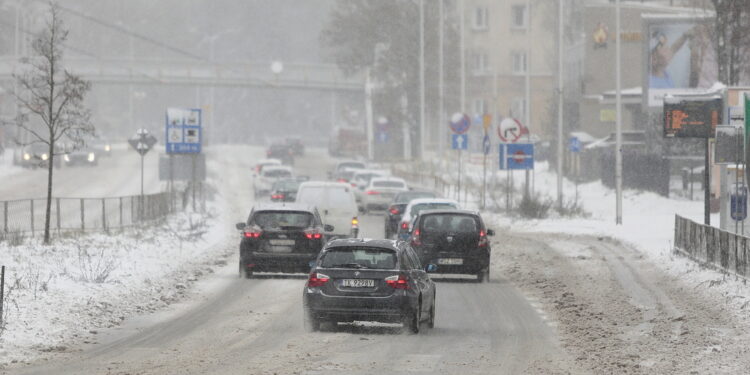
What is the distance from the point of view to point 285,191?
5488cm

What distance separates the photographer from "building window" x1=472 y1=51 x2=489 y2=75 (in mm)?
126625

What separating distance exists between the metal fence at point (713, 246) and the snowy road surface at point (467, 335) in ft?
2.78

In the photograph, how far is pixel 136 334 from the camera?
18.4 metres

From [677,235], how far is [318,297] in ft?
50.4

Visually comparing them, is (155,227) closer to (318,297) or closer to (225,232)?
(225,232)

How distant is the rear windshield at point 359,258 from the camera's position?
1859cm

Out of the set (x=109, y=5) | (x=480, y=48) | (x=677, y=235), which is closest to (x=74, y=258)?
(x=677, y=235)

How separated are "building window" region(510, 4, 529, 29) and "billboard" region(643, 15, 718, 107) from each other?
67779mm

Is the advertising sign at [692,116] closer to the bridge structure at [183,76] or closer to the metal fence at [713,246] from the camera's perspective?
the metal fence at [713,246]

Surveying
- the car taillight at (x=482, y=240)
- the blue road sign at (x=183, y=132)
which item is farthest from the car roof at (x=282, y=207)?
the blue road sign at (x=183, y=132)

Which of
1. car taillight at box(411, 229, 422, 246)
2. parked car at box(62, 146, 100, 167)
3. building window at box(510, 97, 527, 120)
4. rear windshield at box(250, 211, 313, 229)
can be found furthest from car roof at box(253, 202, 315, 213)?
building window at box(510, 97, 527, 120)

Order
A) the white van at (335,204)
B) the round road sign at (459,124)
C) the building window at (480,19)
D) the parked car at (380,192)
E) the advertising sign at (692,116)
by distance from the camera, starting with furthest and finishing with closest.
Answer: the building window at (480,19) → the parked car at (380,192) → the round road sign at (459,124) → the white van at (335,204) → the advertising sign at (692,116)

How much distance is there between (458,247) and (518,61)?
326 ft

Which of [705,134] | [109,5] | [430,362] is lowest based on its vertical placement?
[430,362]
